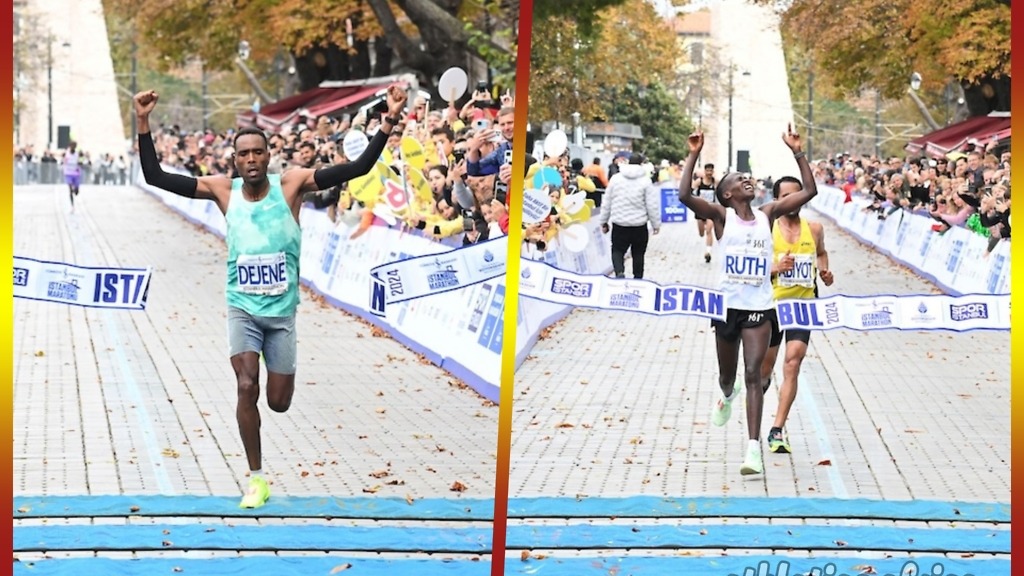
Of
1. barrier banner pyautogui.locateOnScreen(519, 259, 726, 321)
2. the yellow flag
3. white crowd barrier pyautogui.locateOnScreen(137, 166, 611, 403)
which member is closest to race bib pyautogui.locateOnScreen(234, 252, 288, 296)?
barrier banner pyautogui.locateOnScreen(519, 259, 726, 321)

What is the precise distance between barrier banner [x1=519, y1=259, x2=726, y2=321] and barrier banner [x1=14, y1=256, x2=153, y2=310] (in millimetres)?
1939

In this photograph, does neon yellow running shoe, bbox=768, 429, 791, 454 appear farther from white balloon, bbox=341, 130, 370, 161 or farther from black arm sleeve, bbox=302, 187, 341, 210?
black arm sleeve, bbox=302, 187, 341, 210

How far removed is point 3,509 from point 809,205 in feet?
12.7

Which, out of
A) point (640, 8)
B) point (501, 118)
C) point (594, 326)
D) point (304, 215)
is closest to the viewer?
point (640, 8)

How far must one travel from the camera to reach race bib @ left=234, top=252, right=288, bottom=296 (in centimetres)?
708

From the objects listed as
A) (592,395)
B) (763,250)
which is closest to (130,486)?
(592,395)

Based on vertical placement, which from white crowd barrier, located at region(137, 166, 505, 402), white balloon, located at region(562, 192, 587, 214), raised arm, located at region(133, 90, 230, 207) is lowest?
white crowd barrier, located at region(137, 166, 505, 402)

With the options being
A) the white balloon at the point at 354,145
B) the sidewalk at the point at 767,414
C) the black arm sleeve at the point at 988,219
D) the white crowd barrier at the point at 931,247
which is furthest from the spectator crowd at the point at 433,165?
the black arm sleeve at the point at 988,219

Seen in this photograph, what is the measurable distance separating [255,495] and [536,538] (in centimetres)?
129

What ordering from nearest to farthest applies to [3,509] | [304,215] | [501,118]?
[3,509]
[501,118]
[304,215]

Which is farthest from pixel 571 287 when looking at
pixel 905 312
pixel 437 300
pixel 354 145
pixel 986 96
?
pixel 437 300

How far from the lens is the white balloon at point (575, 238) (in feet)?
27.4

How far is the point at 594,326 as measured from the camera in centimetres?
891

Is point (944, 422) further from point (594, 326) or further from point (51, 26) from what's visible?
point (51, 26)
